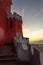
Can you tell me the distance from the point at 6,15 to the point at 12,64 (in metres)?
6.76

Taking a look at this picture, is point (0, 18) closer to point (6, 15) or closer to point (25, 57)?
point (6, 15)

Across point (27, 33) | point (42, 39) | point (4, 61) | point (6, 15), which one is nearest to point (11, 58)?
point (4, 61)

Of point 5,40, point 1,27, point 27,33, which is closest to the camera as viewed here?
point 1,27

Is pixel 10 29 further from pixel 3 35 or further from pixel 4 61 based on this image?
pixel 4 61

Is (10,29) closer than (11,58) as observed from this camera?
No

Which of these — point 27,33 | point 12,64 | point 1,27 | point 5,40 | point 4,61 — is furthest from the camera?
point 27,33

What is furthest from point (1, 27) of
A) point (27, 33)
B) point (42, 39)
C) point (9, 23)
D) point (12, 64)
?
point (42, 39)

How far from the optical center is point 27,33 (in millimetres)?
15445

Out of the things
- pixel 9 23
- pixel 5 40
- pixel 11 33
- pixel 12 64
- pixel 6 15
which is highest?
pixel 6 15

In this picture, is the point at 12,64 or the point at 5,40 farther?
the point at 5,40

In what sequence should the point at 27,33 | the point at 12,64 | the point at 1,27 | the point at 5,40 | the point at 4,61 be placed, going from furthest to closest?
the point at 27,33, the point at 5,40, the point at 1,27, the point at 4,61, the point at 12,64

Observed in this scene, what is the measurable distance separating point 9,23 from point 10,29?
23.3 inches

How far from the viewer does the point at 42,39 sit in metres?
16.3

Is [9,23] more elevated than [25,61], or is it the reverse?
[9,23]
